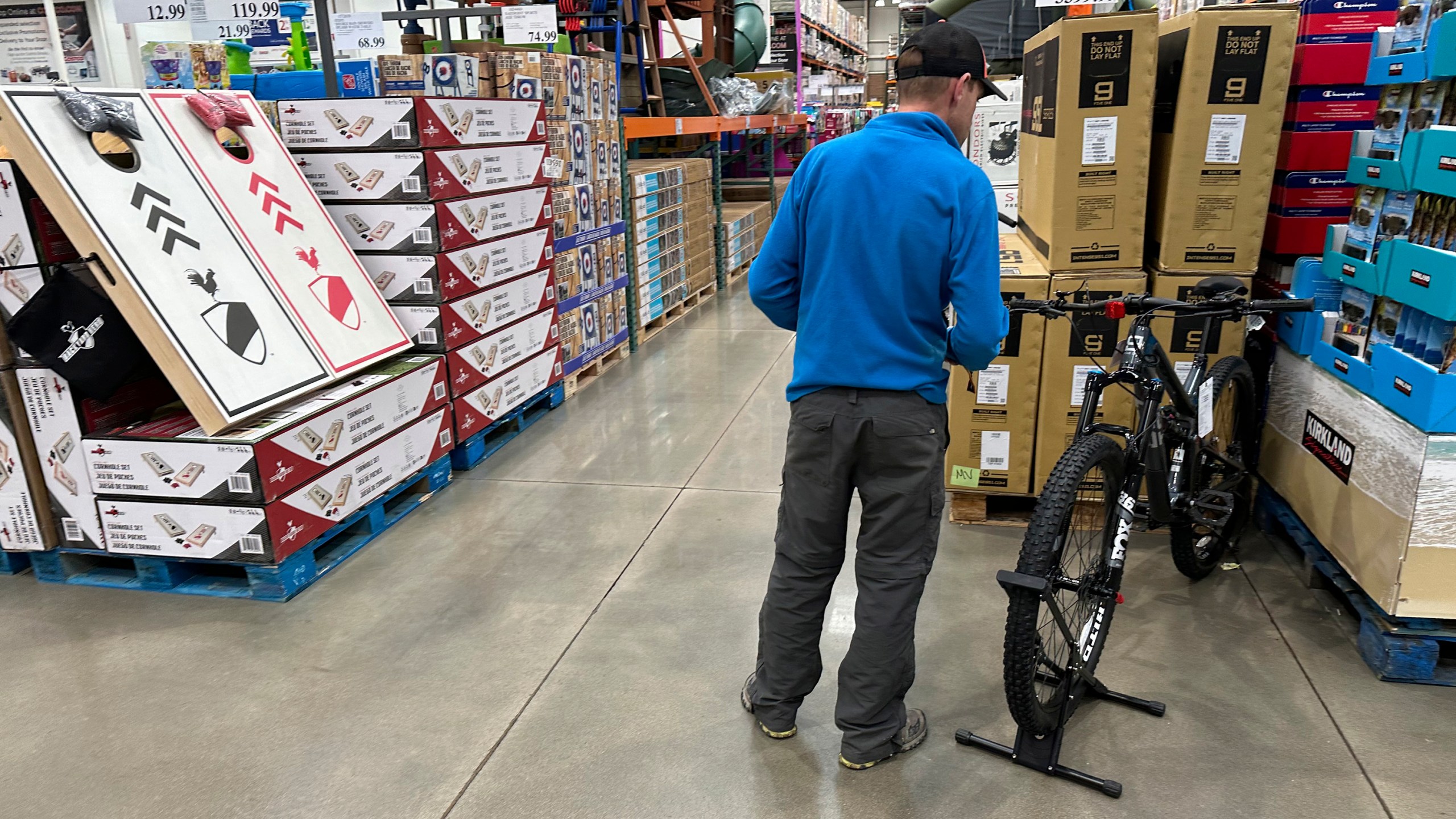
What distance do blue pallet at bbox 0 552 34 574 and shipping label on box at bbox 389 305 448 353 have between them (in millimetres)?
1816

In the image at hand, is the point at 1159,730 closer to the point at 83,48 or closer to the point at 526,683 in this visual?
the point at 526,683

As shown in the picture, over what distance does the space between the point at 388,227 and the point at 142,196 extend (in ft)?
3.91

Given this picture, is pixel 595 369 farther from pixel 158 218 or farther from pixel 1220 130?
pixel 1220 130

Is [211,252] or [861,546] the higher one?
[211,252]

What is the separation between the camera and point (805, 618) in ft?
8.49

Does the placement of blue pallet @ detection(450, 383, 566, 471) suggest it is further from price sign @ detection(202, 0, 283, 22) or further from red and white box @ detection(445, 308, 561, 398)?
price sign @ detection(202, 0, 283, 22)

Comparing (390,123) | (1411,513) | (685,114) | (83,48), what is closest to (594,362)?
(390,123)

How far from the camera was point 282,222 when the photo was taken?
417cm

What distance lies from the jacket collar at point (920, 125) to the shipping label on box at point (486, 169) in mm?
2904

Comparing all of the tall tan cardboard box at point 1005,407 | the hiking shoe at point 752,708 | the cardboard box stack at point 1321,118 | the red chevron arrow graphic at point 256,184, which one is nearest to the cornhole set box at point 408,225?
the red chevron arrow graphic at point 256,184

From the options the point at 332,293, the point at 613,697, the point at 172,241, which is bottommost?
the point at 613,697

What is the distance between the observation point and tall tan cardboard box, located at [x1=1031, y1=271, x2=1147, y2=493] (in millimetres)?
3770

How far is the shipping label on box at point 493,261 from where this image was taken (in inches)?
185

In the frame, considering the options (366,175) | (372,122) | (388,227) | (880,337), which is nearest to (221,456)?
(388,227)
